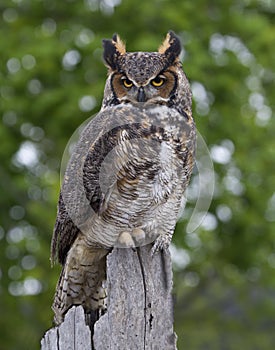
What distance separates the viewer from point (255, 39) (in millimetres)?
8594

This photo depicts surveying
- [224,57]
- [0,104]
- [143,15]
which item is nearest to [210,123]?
[224,57]

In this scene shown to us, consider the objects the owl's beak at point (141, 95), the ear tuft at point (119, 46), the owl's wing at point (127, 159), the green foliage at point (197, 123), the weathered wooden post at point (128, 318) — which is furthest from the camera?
the green foliage at point (197, 123)

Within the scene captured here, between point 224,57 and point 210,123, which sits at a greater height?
point 224,57

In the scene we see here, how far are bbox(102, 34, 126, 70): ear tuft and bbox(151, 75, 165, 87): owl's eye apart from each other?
7.4 inches

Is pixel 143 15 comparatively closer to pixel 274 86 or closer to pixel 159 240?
pixel 274 86

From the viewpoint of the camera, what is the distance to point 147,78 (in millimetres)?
3414

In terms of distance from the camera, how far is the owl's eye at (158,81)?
345cm

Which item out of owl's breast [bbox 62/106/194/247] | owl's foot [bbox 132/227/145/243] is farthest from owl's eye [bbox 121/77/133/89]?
owl's foot [bbox 132/227/145/243]

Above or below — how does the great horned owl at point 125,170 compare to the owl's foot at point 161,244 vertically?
above

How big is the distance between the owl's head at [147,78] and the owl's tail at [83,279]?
0.69 m

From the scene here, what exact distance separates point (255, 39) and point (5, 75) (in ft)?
9.18

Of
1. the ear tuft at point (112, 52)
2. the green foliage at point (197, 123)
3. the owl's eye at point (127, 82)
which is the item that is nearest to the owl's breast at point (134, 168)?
the owl's eye at point (127, 82)

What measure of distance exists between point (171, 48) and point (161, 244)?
91 centimetres

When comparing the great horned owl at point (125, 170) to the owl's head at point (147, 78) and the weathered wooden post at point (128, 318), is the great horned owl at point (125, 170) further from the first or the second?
the weathered wooden post at point (128, 318)
